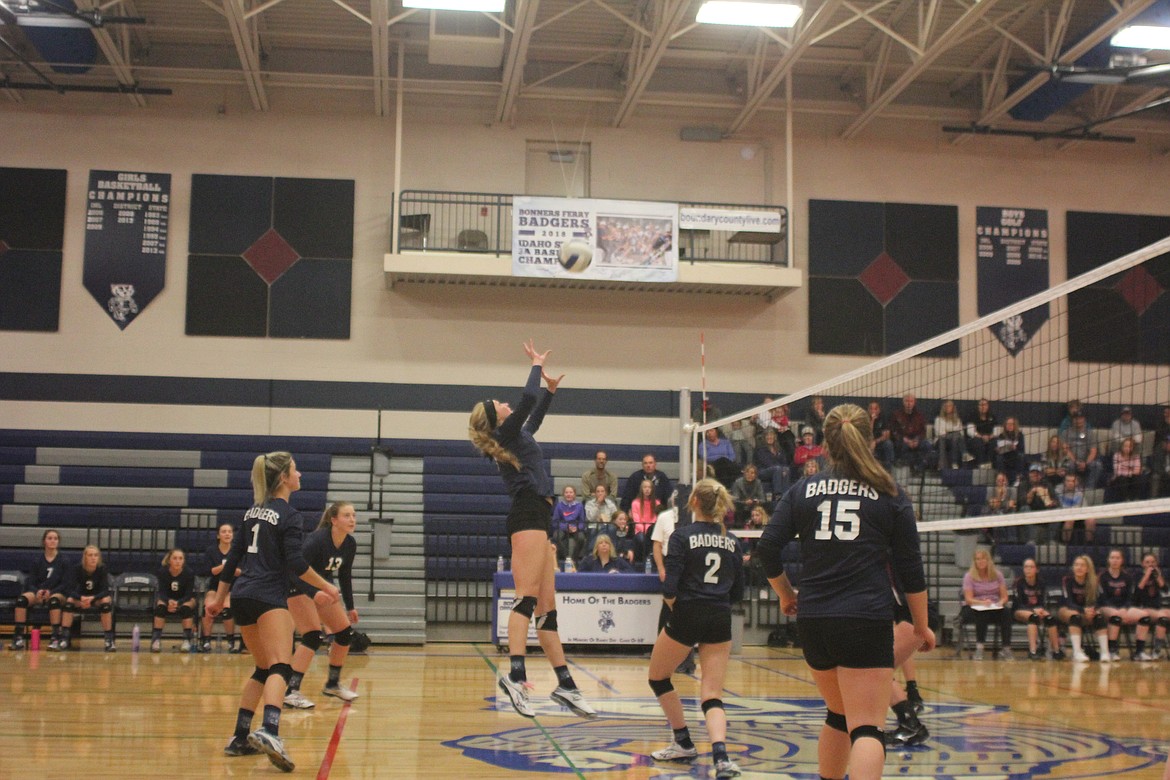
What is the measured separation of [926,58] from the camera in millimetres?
16844

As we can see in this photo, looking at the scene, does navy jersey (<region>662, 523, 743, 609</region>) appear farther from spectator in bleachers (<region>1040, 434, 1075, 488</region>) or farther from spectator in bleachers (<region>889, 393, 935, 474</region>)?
spectator in bleachers (<region>889, 393, 935, 474</region>)

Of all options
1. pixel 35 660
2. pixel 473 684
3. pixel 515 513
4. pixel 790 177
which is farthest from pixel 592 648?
pixel 790 177

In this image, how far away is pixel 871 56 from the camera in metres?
19.4

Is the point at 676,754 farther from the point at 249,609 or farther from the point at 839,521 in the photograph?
the point at 839,521

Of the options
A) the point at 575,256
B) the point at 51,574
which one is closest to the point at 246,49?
the point at 575,256

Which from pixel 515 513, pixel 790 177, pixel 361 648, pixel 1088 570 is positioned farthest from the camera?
pixel 790 177

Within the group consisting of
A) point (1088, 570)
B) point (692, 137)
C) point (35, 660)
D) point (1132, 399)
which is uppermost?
point (692, 137)

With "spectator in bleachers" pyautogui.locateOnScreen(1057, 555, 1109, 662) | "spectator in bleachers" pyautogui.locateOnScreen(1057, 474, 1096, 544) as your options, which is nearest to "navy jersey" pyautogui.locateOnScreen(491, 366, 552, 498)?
"spectator in bleachers" pyautogui.locateOnScreen(1057, 474, 1096, 544)

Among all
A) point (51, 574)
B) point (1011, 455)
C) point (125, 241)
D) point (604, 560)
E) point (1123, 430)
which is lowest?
point (51, 574)

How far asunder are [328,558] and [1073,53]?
13.7 meters

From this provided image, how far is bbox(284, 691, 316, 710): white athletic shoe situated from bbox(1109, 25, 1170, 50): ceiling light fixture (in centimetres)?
1378

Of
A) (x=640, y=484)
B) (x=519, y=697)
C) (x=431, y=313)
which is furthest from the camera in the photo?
(x=431, y=313)

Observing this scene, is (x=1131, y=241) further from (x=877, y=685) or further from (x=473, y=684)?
(x=877, y=685)

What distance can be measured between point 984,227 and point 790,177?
416 centimetres
